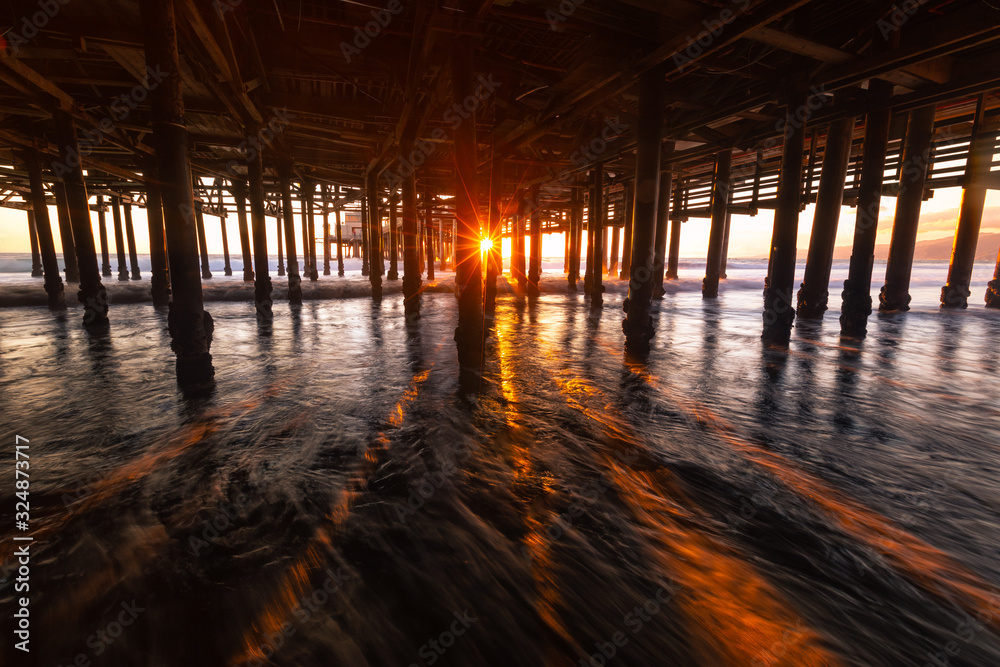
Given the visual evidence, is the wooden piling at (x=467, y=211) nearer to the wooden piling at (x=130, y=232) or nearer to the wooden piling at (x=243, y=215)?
the wooden piling at (x=243, y=215)

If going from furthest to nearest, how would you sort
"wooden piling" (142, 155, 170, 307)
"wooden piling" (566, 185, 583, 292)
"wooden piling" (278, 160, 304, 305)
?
"wooden piling" (566, 185, 583, 292) → "wooden piling" (278, 160, 304, 305) → "wooden piling" (142, 155, 170, 307)

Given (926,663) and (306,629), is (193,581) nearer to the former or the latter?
(306,629)

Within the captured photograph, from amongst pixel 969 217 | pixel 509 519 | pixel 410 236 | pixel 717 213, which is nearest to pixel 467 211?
pixel 509 519

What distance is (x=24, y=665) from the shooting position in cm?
187

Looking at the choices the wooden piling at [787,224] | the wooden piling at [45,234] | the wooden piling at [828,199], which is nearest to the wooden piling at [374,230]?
the wooden piling at [45,234]

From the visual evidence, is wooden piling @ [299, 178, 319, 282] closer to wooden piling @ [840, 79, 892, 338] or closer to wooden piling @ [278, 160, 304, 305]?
wooden piling @ [278, 160, 304, 305]

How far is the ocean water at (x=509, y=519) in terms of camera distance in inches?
84.0

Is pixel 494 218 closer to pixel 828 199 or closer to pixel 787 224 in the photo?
pixel 787 224

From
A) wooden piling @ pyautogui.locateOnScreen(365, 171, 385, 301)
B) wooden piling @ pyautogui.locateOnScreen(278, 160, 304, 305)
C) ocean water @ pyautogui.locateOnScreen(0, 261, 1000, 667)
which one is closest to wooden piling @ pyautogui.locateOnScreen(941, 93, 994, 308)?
ocean water @ pyautogui.locateOnScreen(0, 261, 1000, 667)

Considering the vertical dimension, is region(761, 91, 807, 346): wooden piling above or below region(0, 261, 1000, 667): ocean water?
above

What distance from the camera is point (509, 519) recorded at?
304 cm

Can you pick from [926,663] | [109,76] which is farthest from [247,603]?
[109,76]

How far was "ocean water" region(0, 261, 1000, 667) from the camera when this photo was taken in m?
2.13

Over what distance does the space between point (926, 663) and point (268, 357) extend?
8.98 meters
